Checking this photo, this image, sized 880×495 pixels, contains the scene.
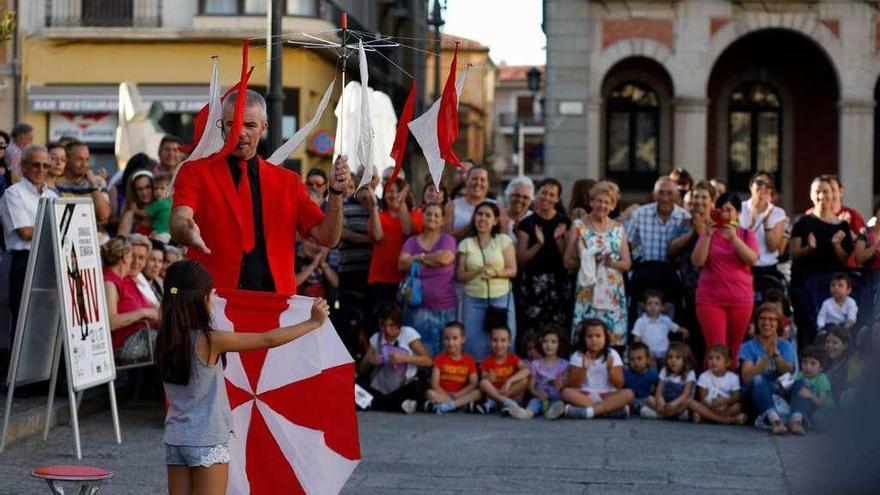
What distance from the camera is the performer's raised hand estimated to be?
6.88 metres

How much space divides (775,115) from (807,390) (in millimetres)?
21525

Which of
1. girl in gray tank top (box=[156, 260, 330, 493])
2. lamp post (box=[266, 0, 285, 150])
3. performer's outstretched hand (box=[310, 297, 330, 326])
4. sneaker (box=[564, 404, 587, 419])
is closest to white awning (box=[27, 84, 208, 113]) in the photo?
lamp post (box=[266, 0, 285, 150])

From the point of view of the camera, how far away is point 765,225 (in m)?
13.7

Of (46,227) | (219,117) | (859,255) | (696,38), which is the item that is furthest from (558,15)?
(219,117)

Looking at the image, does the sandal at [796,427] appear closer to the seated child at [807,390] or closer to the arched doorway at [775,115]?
the seated child at [807,390]

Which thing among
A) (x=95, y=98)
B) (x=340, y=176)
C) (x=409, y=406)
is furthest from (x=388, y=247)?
(x=95, y=98)

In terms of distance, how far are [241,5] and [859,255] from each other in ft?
75.2

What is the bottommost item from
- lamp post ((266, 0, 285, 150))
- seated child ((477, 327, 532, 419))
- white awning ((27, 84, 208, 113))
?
seated child ((477, 327, 532, 419))

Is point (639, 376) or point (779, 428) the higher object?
point (639, 376)

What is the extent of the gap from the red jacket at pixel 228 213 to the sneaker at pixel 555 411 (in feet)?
17.6

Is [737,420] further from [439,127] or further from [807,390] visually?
[439,127]

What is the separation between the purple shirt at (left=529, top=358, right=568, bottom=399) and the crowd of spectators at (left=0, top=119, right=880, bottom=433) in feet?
0.05

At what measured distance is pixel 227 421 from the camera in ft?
21.9

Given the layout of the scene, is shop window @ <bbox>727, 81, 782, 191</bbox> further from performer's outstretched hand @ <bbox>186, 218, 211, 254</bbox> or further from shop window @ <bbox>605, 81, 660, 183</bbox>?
performer's outstretched hand @ <bbox>186, 218, 211, 254</bbox>
